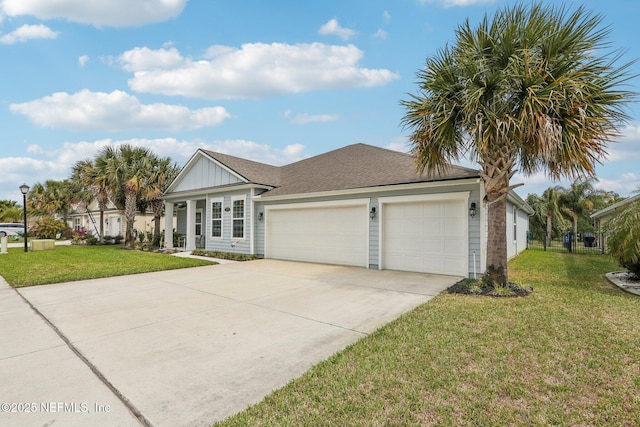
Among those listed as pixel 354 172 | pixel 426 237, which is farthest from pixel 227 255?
pixel 426 237

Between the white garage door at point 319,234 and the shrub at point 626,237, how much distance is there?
21.2 ft

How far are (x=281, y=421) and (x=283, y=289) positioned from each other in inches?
194

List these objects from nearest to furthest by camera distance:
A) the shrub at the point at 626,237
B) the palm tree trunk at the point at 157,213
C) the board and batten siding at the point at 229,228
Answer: the shrub at the point at 626,237
the board and batten siding at the point at 229,228
the palm tree trunk at the point at 157,213

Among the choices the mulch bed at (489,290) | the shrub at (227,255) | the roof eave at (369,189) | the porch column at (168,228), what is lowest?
the shrub at (227,255)

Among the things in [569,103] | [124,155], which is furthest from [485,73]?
[124,155]

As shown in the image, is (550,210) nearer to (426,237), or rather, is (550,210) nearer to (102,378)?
(426,237)

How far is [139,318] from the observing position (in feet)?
17.0

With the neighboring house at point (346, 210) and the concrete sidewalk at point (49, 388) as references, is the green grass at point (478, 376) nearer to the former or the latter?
the concrete sidewalk at point (49, 388)

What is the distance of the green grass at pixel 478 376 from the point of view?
2.50 m

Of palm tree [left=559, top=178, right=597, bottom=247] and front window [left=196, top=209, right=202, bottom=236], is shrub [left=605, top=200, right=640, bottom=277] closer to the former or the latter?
front window [left=196, top=209, right=202, bottom=236]

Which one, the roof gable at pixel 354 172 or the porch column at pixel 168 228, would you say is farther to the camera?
the porch column at pixel 168 228

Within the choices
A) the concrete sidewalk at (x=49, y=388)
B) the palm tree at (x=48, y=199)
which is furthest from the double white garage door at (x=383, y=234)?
the palm tree at (x=48, y=199)

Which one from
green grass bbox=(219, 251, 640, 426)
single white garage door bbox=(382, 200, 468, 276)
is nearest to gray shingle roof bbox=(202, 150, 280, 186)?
single white garage door bbox=(382, 200, 468, 276)

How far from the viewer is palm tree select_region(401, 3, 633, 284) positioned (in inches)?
235
